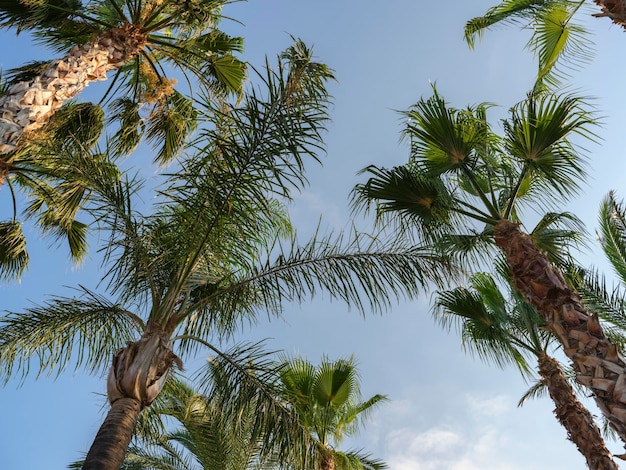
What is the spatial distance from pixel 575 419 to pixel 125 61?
26.1ft

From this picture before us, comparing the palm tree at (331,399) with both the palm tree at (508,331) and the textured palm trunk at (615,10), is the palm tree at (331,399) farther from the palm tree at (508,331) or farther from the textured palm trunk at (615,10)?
the textured palm trunk at (615,10)

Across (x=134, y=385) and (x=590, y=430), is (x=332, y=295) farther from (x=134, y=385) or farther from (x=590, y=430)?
(x=590, y=430)

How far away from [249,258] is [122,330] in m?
1.82

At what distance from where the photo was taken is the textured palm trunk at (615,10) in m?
5.36

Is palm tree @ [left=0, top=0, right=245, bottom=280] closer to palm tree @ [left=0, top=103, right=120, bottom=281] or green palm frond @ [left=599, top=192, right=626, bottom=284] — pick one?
palm tree @ [left=0, top=103, right=120, bottom=281]

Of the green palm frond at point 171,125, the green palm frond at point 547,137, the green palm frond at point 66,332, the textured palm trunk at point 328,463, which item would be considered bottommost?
the textured palm trunk at point 328,463

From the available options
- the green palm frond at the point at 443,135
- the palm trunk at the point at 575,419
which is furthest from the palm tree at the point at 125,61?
the palm trunk at the point at 575,419

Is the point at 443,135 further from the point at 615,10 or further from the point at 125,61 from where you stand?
the point at 125,61

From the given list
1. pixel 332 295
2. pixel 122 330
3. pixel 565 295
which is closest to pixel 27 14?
pixel 122 330

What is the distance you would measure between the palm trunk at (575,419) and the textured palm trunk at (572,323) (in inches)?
87.6

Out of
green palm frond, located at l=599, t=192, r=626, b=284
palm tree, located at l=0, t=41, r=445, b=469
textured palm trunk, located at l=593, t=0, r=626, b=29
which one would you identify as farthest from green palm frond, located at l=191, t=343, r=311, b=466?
green palm frond, located at l=599, t=192, r=626, b=284

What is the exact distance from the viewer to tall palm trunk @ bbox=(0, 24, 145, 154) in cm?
538

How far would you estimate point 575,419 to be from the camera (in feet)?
21.5

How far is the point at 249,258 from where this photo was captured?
6.15 metres
